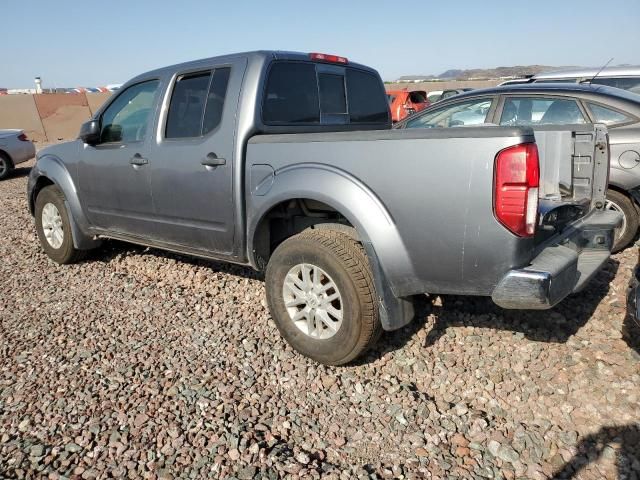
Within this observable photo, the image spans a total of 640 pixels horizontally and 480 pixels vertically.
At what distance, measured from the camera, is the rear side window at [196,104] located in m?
3.68

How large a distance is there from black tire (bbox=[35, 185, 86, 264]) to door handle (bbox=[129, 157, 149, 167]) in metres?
1.39

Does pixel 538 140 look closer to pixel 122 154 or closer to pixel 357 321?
pixel 357 321

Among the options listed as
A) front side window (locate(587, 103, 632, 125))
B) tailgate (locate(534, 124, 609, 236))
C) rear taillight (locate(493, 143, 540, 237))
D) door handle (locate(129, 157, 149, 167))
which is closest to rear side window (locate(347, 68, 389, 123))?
tailgate (locate(534, 124, 609, 236))

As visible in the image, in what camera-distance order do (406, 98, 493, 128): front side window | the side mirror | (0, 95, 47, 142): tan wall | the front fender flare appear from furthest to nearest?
(0, 95, 47, 142): tan wall
(406, 98, 493, 128): front side window
the front fender flare
the side mirror

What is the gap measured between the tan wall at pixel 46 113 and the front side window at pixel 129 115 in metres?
17.8

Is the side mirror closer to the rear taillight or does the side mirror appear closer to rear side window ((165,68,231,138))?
rear side window ((165,68,231,138))

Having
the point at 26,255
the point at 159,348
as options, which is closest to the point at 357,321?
the point at 159,348

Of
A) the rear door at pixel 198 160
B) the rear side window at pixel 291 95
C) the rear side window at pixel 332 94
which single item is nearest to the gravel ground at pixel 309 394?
the rear door at pixel 198 160

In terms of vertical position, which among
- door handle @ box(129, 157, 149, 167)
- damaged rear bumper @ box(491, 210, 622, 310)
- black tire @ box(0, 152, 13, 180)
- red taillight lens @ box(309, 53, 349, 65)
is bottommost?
black tire @ box(0, 152, 13, 180)

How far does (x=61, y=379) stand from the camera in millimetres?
3127

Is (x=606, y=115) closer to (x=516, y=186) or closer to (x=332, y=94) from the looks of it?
(x=332, y=94)

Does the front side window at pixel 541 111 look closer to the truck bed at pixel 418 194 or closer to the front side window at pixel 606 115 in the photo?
the front side window at pixel 606 115

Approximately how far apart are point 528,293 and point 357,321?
3.16 feet

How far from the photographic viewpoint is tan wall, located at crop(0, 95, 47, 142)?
19.5 metres
